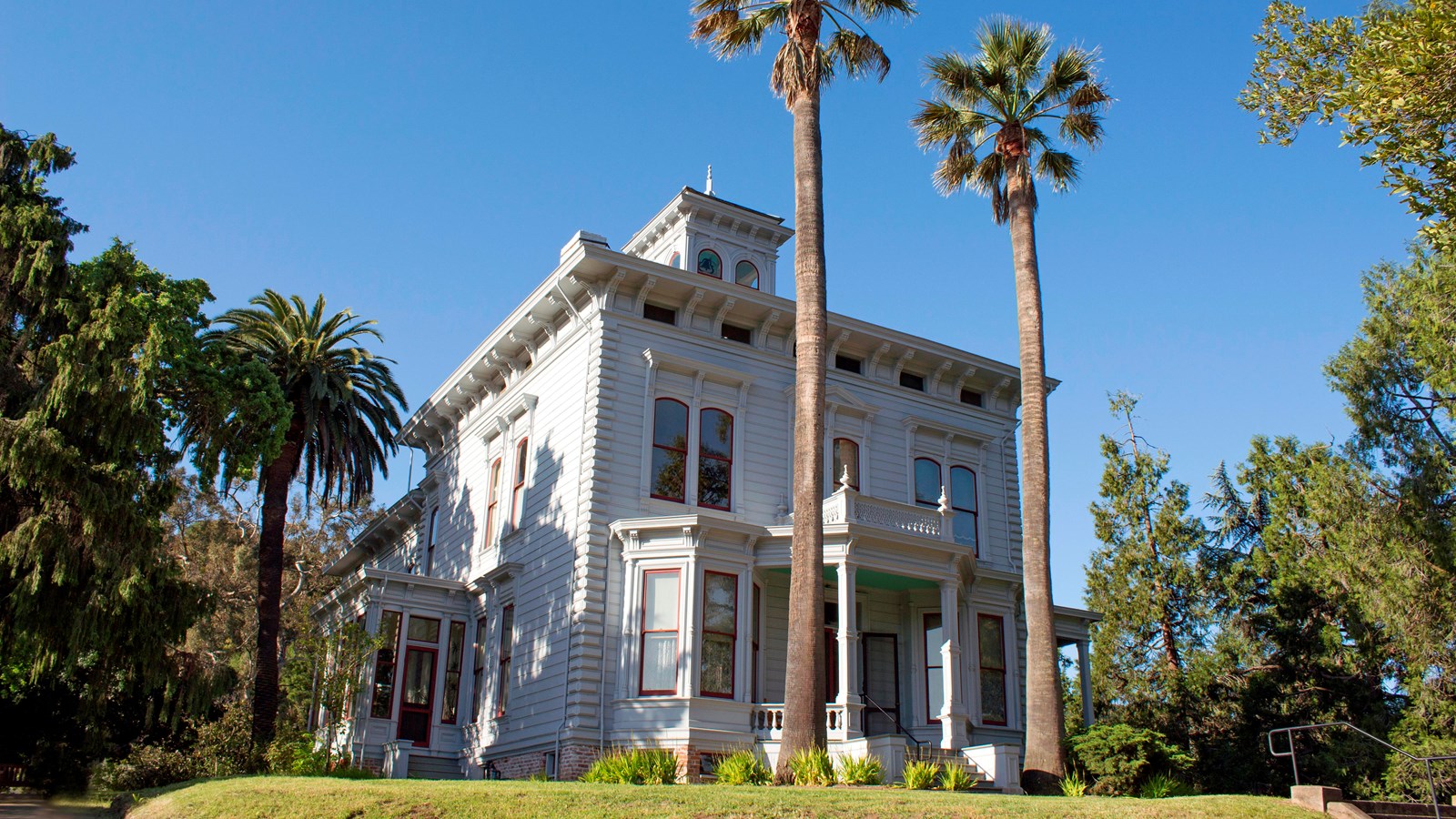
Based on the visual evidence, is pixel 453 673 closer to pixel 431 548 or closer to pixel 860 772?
pixel 431 548

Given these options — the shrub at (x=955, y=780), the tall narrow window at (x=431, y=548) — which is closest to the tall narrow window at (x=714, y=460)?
the shrub at (x=955, y=780)

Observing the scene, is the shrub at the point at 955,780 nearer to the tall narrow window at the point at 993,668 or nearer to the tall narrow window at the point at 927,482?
the tall narrow window at the point at 993,668

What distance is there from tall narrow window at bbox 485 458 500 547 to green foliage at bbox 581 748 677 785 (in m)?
8.71

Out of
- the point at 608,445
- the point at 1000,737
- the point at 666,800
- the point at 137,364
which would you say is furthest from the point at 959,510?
the point at 137,364

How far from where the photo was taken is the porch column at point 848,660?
19.5 metres

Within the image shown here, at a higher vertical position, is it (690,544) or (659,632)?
(690,544)

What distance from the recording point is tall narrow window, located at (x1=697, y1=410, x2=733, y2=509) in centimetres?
2339

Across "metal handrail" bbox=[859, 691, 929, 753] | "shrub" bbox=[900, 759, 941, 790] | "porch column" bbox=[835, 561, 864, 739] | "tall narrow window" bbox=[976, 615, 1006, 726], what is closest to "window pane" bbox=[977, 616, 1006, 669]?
"tall narrow window" bbox=[976, 615, 1006, 726]

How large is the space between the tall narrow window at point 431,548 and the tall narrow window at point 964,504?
43.7 feet

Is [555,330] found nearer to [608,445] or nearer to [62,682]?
[608,445]

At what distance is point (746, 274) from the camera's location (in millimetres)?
28594

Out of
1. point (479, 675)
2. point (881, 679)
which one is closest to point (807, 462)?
point (881, 679)

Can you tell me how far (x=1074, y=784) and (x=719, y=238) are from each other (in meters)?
15.7

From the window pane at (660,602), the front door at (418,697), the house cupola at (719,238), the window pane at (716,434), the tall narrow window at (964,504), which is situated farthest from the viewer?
the house cupola at (719,238)
